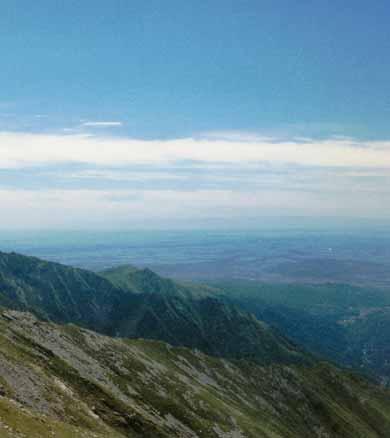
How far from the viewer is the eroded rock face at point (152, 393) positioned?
63719 millimetres

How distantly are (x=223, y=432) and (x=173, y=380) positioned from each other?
91.2ft

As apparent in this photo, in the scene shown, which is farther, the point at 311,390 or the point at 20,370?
the point at 311,390

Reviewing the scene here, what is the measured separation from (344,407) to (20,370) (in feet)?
489

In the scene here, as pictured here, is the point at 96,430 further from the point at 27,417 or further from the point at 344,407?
the point at 344,407

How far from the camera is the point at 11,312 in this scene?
114750mm

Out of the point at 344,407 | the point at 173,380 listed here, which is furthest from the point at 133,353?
the point at 344,407

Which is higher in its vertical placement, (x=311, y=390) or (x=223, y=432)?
(x=223, y=432)

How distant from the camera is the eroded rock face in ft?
209

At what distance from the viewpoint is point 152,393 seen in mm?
108438

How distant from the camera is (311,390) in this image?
17975cm

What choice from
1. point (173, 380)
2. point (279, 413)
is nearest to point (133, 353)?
point (173, 380)

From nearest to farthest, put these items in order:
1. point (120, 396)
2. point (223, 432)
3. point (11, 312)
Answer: point (120, 396), point (223, 432), point (11, 312)

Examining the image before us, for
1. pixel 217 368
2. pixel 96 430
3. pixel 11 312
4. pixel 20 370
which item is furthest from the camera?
pixel 217 368

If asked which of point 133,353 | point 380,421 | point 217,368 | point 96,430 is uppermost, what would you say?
point 96,430
